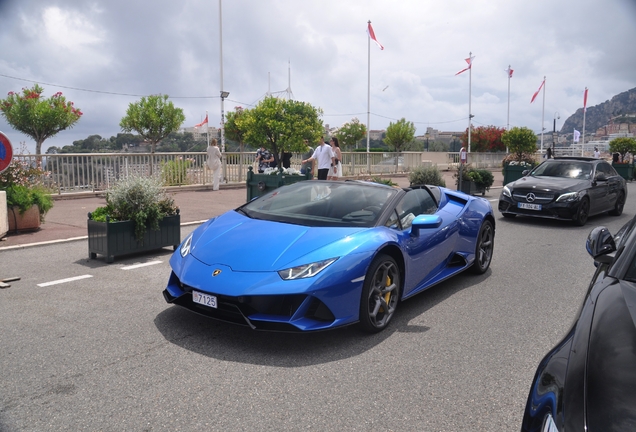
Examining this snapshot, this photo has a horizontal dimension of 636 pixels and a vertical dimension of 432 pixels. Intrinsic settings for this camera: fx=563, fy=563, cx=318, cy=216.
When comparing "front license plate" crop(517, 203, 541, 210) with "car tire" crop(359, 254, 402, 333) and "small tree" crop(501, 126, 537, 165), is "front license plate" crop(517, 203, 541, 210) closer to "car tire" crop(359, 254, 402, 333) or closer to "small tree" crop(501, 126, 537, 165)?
"car tire" crop(359, 254, 402, 333)

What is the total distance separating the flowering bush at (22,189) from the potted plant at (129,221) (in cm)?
273

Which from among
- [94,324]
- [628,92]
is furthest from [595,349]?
[628,92]

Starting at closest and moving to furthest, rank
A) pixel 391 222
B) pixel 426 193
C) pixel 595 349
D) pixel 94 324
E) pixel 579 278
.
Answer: pixel 595 349
pixel 94 324
pixel 391 222
pixel 426 193
pixel 579 278

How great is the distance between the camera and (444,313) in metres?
5.67

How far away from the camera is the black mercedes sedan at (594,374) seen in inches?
78.4

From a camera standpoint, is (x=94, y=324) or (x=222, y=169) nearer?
(x=94, y=324)

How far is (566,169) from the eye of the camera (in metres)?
13.5

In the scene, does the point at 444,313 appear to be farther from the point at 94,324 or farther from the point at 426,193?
the point at 94,324

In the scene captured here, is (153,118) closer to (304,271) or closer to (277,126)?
(277,126)

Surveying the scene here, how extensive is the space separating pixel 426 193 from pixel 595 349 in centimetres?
423

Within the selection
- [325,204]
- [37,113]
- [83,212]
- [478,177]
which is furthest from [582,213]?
[37,113]

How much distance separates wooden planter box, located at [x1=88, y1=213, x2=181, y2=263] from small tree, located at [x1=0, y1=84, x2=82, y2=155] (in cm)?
2865

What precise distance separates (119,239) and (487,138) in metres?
56.4

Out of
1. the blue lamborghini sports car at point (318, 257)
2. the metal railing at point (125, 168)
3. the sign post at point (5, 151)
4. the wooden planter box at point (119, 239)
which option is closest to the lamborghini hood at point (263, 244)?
the blue lamborghini sports car at point (318, 257)
